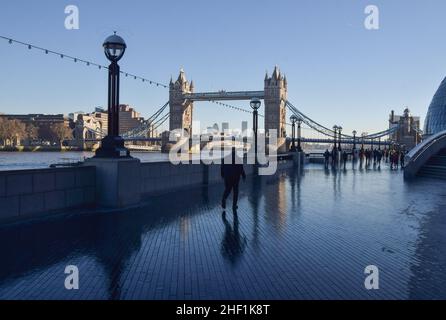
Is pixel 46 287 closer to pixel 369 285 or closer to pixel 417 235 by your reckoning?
pixel 369 285

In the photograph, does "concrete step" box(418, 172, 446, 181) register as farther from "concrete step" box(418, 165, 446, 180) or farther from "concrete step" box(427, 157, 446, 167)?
"concrete step" box(427, 157, 446, 167)

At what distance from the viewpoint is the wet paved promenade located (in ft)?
14.1

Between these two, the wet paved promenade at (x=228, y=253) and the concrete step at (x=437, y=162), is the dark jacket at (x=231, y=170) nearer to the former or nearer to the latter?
the wet paved promenade at (x=228, y=253)

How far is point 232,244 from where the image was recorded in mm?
6270

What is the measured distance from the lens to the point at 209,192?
1317 centimetres

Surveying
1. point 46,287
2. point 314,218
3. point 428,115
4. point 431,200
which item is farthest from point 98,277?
point 428,115

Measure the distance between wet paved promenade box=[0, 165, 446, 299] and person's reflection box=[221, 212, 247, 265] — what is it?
0.05 feet

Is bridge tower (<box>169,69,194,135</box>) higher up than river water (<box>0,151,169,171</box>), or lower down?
higher up

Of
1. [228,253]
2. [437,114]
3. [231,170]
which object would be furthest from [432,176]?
[437,114]

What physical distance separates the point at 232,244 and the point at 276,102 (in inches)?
3595

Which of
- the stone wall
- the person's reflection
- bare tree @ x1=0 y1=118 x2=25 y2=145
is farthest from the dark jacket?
bare tree @ x1=0 y1=118 x2=25 y2=145
